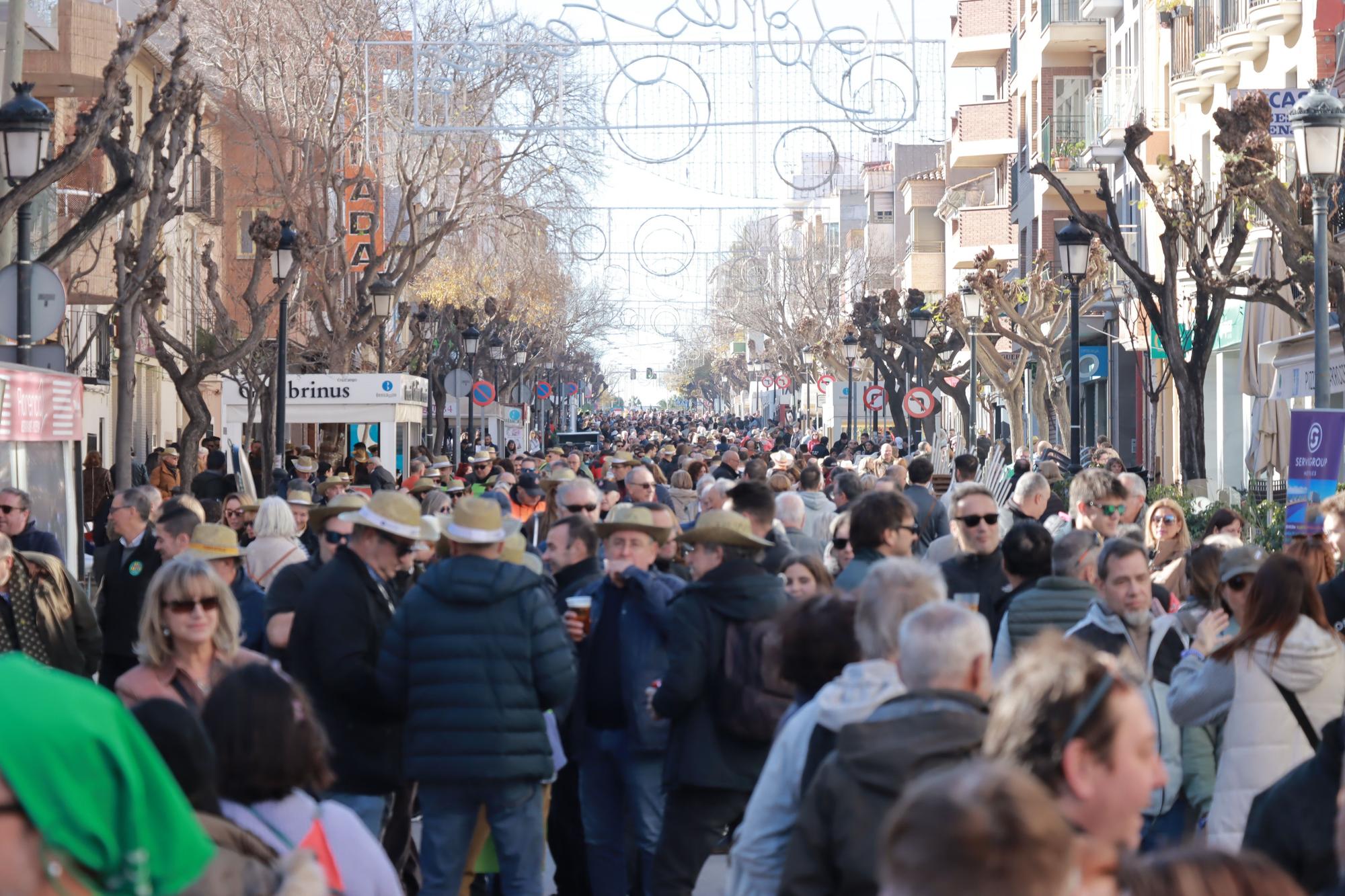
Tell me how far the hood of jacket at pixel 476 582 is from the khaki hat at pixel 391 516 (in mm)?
629

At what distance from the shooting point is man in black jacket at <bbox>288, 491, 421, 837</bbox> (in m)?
7.51

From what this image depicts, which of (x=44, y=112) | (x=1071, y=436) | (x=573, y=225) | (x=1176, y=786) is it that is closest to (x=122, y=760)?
(x=1176, y=786)

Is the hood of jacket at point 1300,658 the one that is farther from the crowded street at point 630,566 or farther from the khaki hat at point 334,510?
the khaki hat at point 334,510

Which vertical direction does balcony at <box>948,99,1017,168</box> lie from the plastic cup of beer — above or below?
above

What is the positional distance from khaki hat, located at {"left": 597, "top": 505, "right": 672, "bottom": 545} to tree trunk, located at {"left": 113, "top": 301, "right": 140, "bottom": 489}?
42.2 ft

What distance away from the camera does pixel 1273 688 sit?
6.36 m

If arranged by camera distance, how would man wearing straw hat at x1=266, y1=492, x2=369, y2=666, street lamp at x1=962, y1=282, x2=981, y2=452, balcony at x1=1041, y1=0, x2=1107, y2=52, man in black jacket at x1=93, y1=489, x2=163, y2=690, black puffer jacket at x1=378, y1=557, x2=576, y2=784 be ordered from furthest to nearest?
1. balcony at x1=1041, y1=0, x2=1107, y2=52
2. street lamp at x1=962, y1=282, x2=981, y2=452
3. man in black jacket at x1=93, y1=489, x2=163, y2=690
4. man wearing straw hat at x1=266, y1=492, x2=369, y2=666
5. black puffer jacket at x1=378, y1=557, x2=576, y2=784

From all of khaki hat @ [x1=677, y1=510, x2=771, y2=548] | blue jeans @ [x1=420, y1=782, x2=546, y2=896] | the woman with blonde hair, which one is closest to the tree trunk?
the woman with blonde hair

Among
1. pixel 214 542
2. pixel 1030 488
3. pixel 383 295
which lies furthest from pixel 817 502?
pixel 383 295

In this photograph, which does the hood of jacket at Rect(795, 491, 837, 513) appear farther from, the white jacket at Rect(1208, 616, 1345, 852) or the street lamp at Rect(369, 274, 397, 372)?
the street lamp at Rect(369, 274, 397, 372)

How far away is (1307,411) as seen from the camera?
522 inches

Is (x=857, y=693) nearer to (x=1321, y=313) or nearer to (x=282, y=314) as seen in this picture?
(x=1321, y=313)

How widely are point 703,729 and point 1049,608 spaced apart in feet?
4.90

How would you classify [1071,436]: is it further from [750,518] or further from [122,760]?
[122,760]
